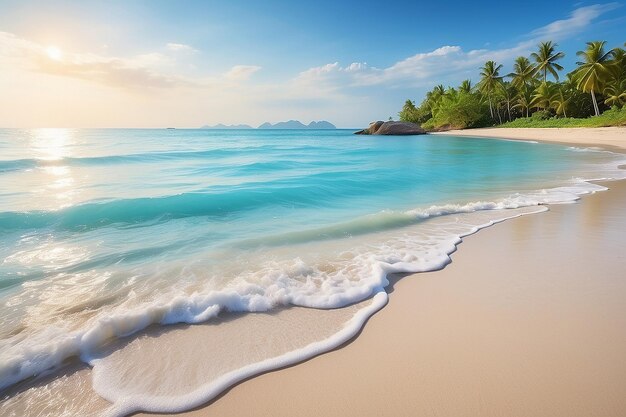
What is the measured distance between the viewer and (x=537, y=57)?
51.8m

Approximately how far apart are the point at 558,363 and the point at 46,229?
8532mm

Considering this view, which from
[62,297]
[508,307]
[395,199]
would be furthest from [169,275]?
[395,199]

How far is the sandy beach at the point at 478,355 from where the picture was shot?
2008 mm

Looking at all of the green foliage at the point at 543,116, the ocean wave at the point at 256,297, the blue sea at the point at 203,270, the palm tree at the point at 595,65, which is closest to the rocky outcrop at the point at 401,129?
the green foliage at the point at 543,116

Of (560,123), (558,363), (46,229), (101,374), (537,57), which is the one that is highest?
(537,57)

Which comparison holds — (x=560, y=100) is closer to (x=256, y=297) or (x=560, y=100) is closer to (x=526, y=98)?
(x=526, y=98)

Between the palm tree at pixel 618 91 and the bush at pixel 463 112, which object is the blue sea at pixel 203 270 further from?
the bush at pixel 463 112

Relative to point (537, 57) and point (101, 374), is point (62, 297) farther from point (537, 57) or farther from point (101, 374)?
point (537, 57)

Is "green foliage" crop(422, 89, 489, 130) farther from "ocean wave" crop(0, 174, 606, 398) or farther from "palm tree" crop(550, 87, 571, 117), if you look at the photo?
"ocean wave" crop(0, 174, 606, 398)

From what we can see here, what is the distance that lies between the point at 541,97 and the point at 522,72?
7.77 meters

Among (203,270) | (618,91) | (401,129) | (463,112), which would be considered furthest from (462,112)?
(203,270)

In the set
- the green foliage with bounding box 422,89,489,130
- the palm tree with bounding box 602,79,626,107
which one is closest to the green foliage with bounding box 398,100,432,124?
the green foliage with bounding box 422,89,489,130

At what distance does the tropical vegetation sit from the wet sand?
43237 millimetres

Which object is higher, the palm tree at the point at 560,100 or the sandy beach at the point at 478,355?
the palm tree at the point at 560,100
